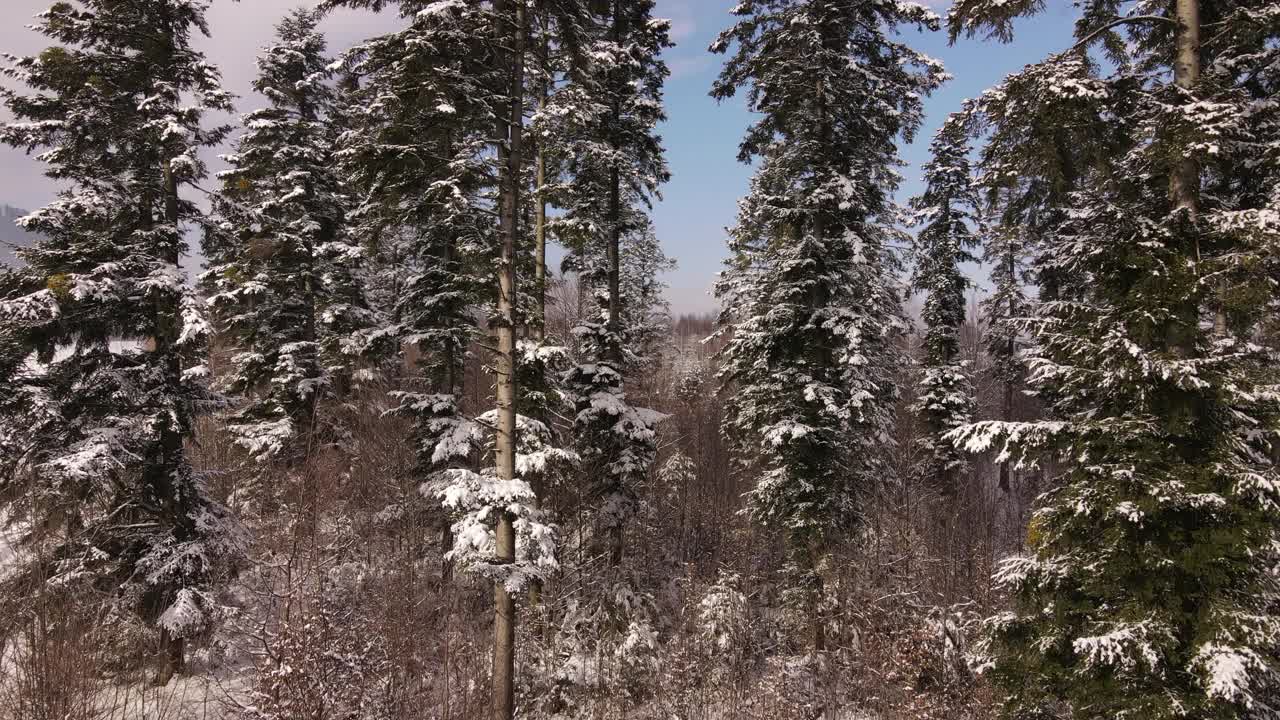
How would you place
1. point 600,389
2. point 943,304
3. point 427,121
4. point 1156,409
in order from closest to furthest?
point 1156,409 → point 427,121 → point 600,389 → point 943,304

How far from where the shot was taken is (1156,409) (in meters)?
6.30

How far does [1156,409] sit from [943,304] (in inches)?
775

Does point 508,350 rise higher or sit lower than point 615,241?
lower

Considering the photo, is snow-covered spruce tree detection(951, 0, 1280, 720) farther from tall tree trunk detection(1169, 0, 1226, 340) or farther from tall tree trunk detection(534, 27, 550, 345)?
tall tree trunk detection(534, 27, 550, 345)

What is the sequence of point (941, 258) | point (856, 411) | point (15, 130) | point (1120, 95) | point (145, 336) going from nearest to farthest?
point (1120, 95)
point (15, 130)
point (145, 336)
point (856, 411)
point (941, 258)

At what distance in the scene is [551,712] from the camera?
41.6 feet

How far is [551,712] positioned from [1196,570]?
11.7 meters

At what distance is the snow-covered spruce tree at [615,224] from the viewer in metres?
15.1

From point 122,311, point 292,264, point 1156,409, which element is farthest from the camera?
point 292,264

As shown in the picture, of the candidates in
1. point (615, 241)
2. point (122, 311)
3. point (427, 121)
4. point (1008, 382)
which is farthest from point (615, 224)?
point (1008, 382)

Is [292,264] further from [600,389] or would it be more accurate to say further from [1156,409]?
[1156,409]

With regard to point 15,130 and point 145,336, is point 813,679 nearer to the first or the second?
point 145,336

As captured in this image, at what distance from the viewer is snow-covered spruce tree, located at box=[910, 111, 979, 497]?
23594 mm

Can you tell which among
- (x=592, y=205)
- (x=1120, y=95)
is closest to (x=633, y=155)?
(x=592, y=205)
